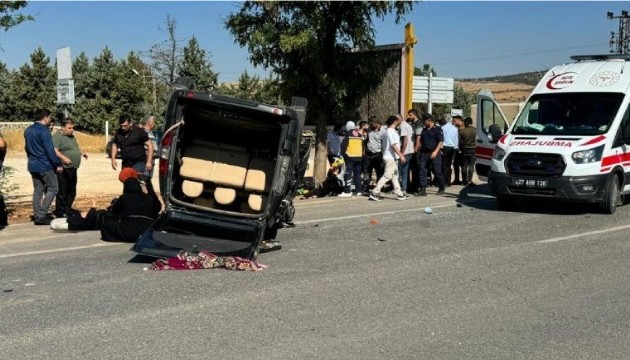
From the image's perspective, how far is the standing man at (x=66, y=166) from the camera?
10.7 metres

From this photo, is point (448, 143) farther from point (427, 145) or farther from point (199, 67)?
point (199, 67)

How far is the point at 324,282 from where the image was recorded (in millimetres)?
6531

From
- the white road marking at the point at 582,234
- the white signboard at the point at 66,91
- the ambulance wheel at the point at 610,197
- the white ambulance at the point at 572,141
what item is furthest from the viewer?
the white signboard at the point at 66,91

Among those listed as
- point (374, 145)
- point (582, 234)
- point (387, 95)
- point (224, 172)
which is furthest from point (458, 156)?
point (224, 172)

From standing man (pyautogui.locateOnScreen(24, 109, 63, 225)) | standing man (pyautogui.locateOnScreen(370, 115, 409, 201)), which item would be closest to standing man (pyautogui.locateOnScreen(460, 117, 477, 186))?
standing man (pyautogui.locateOnScreen(370, 115, 409, 201))

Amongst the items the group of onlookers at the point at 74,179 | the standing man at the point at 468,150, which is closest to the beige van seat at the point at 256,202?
the group of onlookers at the point at 74,179

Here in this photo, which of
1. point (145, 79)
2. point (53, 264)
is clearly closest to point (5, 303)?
point (53, 264)

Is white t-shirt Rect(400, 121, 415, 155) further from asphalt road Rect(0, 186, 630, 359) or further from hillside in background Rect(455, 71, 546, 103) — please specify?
hillside in background Rect(455, 71, 546, 103)

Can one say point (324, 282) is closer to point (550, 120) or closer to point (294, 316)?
point (294, 316)

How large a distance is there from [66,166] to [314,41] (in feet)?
20.2

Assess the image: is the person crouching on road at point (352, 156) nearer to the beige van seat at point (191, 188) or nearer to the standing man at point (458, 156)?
the standing man at point (458, 156)

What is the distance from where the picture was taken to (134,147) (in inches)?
433

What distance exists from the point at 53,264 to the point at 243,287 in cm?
245

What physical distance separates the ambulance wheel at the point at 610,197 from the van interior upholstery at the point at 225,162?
5.62 m
